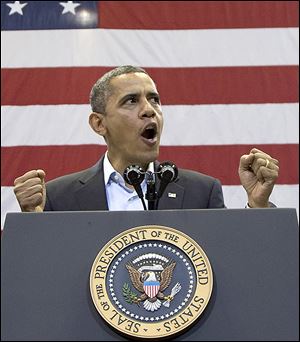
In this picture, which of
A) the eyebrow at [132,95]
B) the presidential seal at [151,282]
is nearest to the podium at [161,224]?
the presidential seal at [151,282]

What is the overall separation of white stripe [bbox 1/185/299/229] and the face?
1253mm

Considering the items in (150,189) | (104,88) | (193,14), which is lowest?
(150,189)

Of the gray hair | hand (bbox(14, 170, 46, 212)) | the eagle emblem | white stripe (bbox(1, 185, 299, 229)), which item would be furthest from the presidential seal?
white stripe (bbox(1, 185, 299, 229))

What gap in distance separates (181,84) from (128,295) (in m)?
2.61

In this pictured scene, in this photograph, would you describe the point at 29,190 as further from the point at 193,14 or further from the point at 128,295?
the point at 193,14

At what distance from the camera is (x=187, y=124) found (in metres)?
3.84

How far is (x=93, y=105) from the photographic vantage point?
275 cm

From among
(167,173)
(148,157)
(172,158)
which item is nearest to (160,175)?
(167,173)

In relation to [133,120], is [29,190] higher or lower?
lower

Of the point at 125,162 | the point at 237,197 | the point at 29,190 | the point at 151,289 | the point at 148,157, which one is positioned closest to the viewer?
the point at 151,289

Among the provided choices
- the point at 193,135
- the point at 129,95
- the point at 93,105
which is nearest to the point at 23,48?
the point at 193,135

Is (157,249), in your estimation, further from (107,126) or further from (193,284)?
(107,126)

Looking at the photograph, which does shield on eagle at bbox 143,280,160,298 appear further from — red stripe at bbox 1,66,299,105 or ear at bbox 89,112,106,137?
red stripe at bbox 1,66,299,105

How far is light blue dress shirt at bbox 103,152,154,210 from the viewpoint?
8.09 ft
